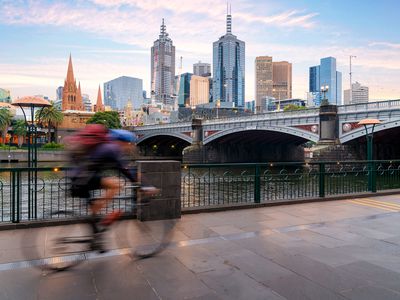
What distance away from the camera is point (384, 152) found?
139 feet

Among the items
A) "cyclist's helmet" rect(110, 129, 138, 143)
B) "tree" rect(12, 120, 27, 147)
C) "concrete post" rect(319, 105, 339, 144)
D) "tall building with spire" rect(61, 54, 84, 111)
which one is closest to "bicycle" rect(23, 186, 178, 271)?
"cyclist's helmet" rect(110, 129, 138, 143)

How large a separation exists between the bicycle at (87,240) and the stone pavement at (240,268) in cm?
17

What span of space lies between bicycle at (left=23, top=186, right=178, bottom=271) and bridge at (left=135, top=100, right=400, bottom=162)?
A: 30060 mm

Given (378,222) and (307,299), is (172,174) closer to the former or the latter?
(307,299)

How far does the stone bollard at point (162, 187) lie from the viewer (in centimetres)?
679

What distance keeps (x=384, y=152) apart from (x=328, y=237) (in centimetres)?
4184

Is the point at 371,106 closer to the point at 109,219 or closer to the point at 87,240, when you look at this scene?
the point at 109,219

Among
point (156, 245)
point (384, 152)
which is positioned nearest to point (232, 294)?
point (156, 245)

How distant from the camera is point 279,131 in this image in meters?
40.5

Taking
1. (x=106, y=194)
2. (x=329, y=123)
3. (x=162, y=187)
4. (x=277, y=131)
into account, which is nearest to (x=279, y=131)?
(x=277, y=131)

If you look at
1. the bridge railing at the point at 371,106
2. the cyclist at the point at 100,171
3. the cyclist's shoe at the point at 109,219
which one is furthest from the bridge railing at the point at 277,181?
the bridge railing at the point at 371,106

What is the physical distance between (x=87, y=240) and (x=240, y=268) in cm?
205

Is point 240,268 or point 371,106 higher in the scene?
point 371,106

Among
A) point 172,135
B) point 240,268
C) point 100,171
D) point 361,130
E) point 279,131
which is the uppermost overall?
point 172,135
